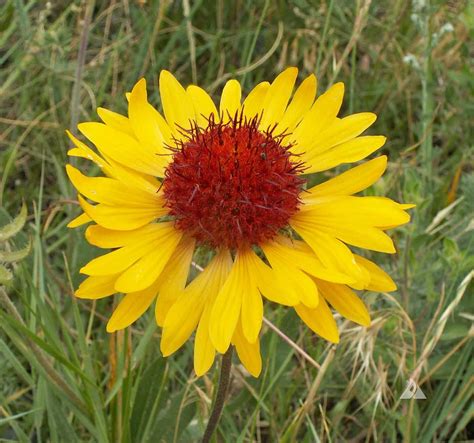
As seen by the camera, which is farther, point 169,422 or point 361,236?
point 169,422

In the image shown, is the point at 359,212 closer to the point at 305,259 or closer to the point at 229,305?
the point at 305,259

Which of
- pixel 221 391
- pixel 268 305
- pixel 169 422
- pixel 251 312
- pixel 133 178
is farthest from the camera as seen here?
pixel 268 305

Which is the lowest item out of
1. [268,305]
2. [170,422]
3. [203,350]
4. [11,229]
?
[170,422]

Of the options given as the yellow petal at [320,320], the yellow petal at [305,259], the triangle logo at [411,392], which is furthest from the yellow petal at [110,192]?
the triangle logo at [411,392]

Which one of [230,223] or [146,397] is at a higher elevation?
[230,223]

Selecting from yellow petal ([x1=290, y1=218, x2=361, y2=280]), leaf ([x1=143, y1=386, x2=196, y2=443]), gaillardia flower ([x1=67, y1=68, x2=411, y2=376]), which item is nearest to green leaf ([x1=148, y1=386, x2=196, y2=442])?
leaf ([x1=143, y1=386, x2=196, y2=443])

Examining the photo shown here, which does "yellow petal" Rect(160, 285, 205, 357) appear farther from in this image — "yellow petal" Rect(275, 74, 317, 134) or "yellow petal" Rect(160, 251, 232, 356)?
"yellow petal" Rect(275, 74, 317, 134)

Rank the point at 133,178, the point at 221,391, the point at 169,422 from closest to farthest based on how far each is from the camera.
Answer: the point at 221,391, the point at 133,178, the point at 169,422

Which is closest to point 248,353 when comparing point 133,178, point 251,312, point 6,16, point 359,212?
point 251,312
